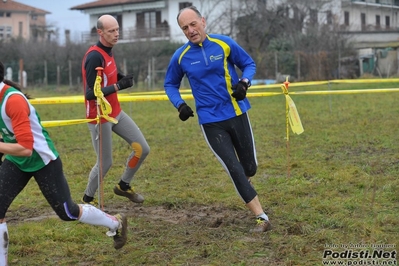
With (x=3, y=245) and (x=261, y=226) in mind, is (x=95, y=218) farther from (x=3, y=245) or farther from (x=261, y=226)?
(x=261, y=226)

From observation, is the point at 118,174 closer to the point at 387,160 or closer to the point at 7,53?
the point at 387,160

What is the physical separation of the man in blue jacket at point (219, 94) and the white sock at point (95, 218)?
Result: 129 centimetres

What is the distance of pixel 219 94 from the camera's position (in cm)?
626

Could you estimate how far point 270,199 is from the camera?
7543 mm

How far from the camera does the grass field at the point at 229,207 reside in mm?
5543

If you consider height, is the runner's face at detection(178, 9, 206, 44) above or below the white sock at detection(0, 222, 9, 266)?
above

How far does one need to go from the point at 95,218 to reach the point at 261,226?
1.63 meters

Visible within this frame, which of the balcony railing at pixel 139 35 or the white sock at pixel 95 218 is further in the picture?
the balcony railing at pixel 139 35

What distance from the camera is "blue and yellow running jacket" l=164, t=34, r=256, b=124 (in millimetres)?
6258

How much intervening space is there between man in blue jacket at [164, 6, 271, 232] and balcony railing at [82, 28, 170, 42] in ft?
152

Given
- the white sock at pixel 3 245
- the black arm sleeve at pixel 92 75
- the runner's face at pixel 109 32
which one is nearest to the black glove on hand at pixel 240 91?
the black arm sleeve at pixel 92 75

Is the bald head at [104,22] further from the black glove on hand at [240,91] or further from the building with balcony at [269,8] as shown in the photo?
the building with balcony at [269,8]

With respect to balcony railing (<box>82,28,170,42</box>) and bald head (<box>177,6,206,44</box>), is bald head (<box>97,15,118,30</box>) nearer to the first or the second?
bald head (<box>177,6,206,44</box>)

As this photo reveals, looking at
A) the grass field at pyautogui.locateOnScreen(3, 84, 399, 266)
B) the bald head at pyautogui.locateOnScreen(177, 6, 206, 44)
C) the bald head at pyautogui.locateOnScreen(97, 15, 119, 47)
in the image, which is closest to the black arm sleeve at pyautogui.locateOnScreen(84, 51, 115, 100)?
the bald head at pyautogui.locateOnScreen(97, 15, 119, 47)
